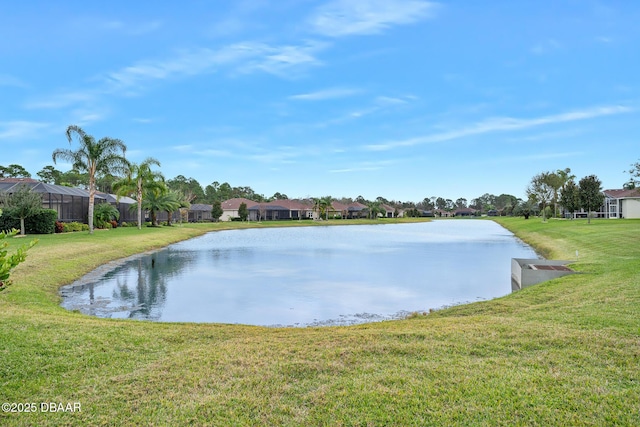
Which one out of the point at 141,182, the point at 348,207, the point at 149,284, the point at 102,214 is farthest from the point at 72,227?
the point at 348,207

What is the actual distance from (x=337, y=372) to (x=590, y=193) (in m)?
49.1

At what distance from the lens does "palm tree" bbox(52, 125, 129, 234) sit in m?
34.0

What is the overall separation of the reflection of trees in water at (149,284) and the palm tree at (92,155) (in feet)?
45.7

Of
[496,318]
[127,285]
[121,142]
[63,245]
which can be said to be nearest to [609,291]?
[496,318]

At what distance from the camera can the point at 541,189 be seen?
6712cm

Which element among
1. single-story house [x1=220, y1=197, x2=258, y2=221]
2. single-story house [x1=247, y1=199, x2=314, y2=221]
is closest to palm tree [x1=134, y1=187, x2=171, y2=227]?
single-story house [x1=220, y1=197, x2=258, y2=221]

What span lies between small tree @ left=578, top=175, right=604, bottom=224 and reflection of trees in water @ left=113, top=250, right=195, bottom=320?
4049cm

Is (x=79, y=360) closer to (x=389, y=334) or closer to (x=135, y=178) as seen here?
(x=389, y=334)

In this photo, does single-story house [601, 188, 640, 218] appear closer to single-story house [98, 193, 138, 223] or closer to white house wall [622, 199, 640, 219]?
white house wall [622, 199, 640, 219]

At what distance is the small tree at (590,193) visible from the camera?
148 feet

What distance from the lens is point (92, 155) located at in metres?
34.7

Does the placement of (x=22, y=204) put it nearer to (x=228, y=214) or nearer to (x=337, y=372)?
(x=337, y=372)

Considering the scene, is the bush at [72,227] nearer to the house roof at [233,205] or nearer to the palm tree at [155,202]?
the palm tree at [155,202]

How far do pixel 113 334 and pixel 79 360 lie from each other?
136 cm
